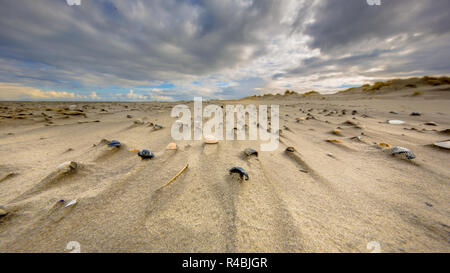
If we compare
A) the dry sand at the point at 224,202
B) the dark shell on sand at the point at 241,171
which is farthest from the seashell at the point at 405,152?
the dark shell on sand at the point at 241,171

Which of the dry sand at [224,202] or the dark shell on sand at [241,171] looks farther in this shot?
the dark shell on sand at [241,171]

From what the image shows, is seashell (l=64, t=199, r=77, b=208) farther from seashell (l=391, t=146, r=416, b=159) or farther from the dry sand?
seashell (l=391, t=146, r=416, b=159)

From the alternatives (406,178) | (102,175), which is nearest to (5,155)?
(102,175)

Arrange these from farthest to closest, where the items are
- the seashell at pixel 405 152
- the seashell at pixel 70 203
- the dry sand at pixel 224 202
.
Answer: the seashell at pixel 405 152 < the seashell at pixel 70 203 < the dry sand at pixel 224 202

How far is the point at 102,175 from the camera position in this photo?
1.44m

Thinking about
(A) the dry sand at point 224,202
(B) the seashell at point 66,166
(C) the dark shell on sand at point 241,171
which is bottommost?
(A) the dry sand at point 224,202

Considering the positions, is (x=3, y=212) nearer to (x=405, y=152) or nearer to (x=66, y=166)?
(x=66, y=166)

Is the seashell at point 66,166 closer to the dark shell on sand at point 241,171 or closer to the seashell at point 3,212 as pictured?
the seashell at point 3,212

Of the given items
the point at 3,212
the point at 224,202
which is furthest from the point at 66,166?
the point at 224,202

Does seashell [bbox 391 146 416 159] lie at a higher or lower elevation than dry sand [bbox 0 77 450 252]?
higher

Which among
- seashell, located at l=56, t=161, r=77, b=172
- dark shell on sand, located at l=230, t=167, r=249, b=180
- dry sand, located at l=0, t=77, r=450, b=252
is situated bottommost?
dry sand, located at l=0, t=77, r=450, b=252

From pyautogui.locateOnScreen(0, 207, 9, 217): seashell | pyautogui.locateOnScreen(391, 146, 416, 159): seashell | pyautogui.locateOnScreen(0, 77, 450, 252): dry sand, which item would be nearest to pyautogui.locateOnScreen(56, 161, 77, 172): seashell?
pyautogui.locateOnScreen(0, 77, 450, 252): dry sand

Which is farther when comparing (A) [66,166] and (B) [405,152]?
(B) [405,152]
